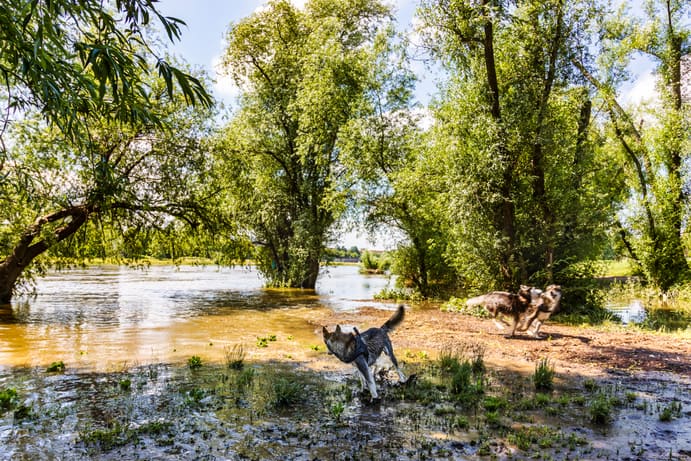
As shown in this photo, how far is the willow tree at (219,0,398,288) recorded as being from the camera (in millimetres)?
26484

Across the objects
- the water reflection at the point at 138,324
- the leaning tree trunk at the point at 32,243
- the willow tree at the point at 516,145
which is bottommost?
the water reflection at the point at 138,324

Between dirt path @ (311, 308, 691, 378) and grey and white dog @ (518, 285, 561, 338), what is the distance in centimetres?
34

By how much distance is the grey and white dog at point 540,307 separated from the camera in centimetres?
1127

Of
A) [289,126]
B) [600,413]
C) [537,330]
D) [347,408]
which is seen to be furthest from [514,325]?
[289,126]

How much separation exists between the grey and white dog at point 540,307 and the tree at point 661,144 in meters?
13.5

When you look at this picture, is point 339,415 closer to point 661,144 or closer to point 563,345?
point 563,345

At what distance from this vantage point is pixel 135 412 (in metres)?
6.34

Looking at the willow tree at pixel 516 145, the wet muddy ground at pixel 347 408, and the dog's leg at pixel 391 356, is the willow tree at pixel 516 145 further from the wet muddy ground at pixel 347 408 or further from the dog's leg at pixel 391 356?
the dog's leg at pixel 391 356

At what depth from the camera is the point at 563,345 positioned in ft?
36.9

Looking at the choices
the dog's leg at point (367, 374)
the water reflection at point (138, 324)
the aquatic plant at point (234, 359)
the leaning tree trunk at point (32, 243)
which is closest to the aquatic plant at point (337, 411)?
the dog's leg at point (367, 374)

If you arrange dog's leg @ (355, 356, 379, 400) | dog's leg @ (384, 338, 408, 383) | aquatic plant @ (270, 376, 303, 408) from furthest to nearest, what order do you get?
dog's leg @ (384, 338, 408, 383) → dog's leg @ (355, 356, 379, 400) → aquatic plant @ (270, 376, 303, 408)

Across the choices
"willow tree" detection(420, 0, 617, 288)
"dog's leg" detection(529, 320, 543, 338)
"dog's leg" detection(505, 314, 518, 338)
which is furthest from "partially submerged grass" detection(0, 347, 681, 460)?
"willow tree" detection(420, 0, 617, 288)

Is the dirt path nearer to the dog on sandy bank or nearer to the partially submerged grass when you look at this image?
the dog on sandy bank

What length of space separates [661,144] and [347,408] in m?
23.6
